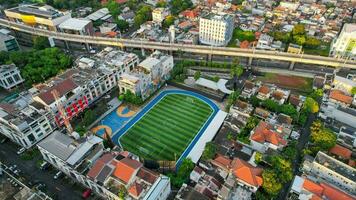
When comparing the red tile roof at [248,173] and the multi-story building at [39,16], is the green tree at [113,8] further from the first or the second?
the red tile roof at [248,173]

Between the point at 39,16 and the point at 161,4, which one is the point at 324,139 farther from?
the point at 39,16

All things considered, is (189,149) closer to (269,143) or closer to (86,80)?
(269,143)

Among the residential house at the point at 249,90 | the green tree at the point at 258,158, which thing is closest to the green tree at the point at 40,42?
the residential house at the point at 249,90

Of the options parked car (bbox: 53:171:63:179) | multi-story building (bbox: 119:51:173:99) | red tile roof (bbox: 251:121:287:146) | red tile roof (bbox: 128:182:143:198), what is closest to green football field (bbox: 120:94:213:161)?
multi-story building (bbox: 119:51:173:99)

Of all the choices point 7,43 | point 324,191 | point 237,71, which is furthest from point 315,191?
point 7,43

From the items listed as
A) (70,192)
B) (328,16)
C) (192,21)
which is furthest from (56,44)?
(328,16)
